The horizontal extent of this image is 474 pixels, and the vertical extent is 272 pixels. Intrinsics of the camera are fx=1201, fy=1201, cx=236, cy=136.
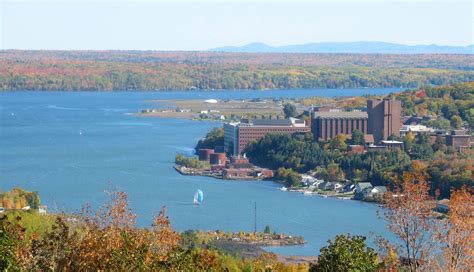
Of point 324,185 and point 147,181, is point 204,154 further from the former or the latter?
point 324,185

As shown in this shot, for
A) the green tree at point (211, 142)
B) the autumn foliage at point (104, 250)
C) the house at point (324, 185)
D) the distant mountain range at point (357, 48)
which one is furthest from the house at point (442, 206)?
the distant mountain range at point (357, 48)

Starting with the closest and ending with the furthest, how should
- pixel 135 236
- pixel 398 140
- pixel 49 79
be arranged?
pixel 135 236 < pixel 398 140 < pixel 49 79

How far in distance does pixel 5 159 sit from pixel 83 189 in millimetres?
6345

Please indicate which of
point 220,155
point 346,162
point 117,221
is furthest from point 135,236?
point 220,155

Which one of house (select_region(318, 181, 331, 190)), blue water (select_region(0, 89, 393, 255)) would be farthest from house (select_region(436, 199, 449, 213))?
house (select_region(318, 181, 331, 190))

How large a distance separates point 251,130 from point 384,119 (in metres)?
3.02

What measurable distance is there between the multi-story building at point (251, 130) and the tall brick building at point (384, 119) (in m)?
1.62

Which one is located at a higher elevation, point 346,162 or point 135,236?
point 135,236

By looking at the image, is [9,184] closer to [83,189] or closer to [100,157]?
[83,189]

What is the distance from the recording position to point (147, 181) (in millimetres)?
21188

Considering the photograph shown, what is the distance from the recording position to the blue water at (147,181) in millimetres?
16688

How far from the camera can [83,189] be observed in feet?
64.5

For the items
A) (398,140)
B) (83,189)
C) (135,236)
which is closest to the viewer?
(135,236)

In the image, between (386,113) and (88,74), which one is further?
(88,74)
